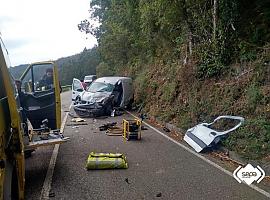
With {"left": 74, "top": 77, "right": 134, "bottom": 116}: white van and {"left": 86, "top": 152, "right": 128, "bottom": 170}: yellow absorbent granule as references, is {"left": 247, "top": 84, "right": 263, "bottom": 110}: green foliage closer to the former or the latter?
{"left": 86, "top": 152, "right": 128, "bottom": 170}: yellow absorbent granule

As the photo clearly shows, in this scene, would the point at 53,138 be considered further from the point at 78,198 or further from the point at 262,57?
the point at 262,57

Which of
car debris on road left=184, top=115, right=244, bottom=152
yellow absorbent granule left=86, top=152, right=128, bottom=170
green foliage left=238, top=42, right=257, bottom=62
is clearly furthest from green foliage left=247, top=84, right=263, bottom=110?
yellow absorbent granule left=86, top=152, right=128, bottom=170

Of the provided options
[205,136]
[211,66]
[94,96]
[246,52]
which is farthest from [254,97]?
[94,96]

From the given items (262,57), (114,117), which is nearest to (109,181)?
(262,57)

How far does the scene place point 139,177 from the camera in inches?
292

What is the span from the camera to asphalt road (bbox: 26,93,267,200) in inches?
251

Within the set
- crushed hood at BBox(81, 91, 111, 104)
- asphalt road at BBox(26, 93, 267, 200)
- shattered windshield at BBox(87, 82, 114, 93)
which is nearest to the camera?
asphalt road at BBox(26, 93, 267, 200)

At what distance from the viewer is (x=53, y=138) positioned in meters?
7.82

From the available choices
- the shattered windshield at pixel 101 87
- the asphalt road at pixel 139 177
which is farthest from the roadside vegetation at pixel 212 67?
the shattered windshield at pixel 101 87

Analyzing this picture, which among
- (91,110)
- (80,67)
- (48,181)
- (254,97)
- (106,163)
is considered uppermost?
(254,97)

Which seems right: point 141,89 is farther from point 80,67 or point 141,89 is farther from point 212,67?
point 80,67

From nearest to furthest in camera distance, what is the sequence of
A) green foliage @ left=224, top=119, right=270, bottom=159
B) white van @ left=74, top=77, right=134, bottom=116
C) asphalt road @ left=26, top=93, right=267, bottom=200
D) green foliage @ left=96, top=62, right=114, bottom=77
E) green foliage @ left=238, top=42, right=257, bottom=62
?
asphalt road @ left=26, top=93, right=267, bottom=200 < green foliage @ left=224, top=119, right=270, bottom=159 < green foliage @ left=238, top=42, right=257, bottom=62 < white van @ left=74, top=77, right=134, bottom=116 < green foliage @ left=96, top=62, right=114, bottom=77

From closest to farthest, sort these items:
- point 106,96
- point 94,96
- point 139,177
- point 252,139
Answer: point 139,177 < point 252,139 < point 94,96 < point 106,96

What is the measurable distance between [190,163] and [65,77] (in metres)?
68.4
